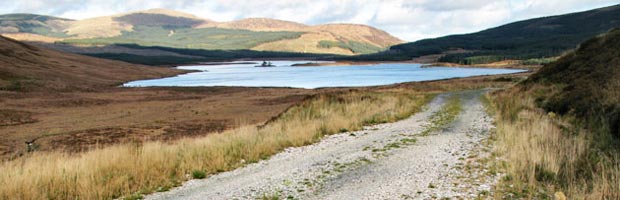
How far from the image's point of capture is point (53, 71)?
108m

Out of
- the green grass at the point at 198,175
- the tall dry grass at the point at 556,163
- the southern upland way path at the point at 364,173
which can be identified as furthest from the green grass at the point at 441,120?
the green grass at the point at 198,175

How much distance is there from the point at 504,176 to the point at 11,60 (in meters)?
118

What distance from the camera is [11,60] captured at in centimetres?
10375

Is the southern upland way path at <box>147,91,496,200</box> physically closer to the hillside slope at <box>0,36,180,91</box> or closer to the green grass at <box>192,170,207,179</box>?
the green grass at <box>192,170,207,179</box>

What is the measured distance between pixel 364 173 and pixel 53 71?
374 feet

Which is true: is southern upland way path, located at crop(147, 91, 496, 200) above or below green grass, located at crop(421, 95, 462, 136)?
above

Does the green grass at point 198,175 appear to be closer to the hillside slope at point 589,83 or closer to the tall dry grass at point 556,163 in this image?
the tall dry grass at point 556,163

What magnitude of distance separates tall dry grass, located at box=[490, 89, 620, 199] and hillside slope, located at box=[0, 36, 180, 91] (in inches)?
3384

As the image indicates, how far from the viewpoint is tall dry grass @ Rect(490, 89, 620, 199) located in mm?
8914

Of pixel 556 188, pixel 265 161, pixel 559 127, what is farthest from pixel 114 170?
pixel 559 127

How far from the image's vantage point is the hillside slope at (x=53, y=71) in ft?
290

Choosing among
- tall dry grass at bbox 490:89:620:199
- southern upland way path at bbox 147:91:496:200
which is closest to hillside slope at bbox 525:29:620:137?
tall dry grass at bbox 490:89:620:199

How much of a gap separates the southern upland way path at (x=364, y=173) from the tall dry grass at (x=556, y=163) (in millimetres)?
655

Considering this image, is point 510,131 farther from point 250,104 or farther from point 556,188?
point 250,104
